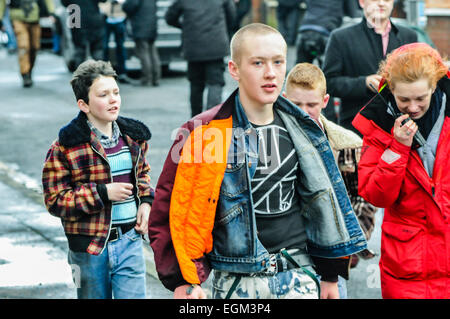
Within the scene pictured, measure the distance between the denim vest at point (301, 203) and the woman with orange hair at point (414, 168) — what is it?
51cm

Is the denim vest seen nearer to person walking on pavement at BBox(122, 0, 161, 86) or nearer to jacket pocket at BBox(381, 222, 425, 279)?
jacket pocket at BBox(381, 222, 425, 279)

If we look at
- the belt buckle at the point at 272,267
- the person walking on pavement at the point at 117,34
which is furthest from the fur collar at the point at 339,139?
the person walking on pavement at the point at 117,34

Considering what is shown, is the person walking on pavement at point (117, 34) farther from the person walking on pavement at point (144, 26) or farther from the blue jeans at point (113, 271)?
the blue jeans at point (113, 271)

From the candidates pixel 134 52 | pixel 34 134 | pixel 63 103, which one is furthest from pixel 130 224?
pixel 134 52

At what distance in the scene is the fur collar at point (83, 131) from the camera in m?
4.09

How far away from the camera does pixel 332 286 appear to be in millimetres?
3471

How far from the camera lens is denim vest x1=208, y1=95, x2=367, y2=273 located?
10.7 ft

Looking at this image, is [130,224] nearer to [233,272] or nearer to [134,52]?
[233,272]

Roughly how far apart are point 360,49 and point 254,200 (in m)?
2.52

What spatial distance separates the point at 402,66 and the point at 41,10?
12.6 m

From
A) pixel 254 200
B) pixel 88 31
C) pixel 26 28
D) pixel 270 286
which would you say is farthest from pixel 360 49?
pixel 26 28

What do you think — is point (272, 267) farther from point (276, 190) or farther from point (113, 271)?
point (113, 271)

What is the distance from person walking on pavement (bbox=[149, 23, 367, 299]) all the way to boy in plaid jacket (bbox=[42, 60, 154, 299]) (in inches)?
33.9

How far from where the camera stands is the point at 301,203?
3.48m
